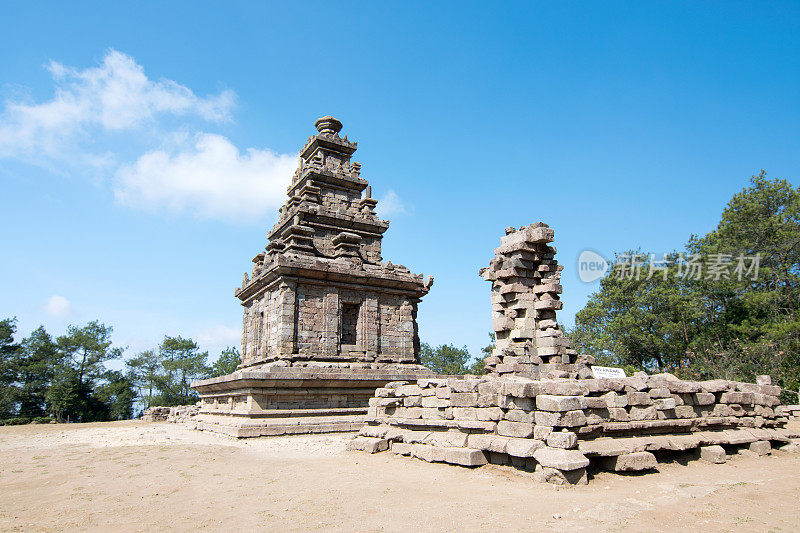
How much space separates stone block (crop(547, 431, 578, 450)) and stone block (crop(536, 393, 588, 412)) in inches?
13.0

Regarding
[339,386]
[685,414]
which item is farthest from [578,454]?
[339,386]

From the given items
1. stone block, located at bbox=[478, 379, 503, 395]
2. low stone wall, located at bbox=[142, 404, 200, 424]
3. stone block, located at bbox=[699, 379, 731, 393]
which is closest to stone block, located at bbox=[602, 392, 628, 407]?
stone block, located at bbox=[478, 379, 503, 395]

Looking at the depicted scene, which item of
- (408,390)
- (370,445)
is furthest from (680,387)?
(370,445)

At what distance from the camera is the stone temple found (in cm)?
1420

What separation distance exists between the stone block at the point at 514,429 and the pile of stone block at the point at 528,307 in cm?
236

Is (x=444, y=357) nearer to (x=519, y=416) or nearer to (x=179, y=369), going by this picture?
(x=179, y=369)

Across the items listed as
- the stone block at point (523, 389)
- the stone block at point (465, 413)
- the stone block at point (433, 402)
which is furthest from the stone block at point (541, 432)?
the stone block at point (433, 402)

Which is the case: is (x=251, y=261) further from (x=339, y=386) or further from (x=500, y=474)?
(x=500, y=474)

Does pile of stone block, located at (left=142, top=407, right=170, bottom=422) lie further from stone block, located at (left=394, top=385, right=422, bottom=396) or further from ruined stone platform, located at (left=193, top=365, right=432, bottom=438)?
stone block, located at (left=394, top=385, right=422, bottom=396)

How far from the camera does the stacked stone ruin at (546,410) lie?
24.0 ft

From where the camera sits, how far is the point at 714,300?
104ft

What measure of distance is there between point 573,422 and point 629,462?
40.7 inches

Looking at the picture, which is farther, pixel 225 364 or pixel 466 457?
pixel 225 364

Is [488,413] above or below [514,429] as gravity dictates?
above
